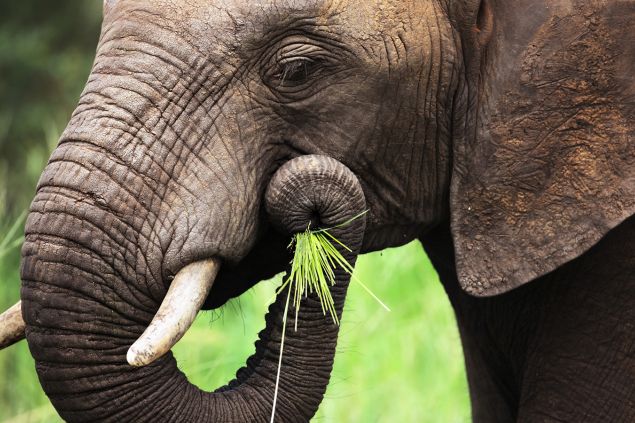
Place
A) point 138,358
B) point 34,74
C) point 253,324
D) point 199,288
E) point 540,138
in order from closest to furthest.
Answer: point 138,358 < point 199,288 < point 540,138 < point 253,324 < point 34,74

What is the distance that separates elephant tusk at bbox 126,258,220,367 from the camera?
3508 millimetres

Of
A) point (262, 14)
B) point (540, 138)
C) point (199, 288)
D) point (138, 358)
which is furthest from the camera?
point (540, 138)

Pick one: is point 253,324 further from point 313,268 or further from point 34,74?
point 313,268

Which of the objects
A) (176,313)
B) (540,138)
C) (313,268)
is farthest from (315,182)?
(540,138)

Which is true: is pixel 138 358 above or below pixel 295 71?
below

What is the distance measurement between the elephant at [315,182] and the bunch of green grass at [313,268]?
0.12 feet

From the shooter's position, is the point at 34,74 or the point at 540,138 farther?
the point at 34,74

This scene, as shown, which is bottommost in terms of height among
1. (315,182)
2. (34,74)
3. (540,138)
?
(315,182)

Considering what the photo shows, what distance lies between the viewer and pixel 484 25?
164 inches

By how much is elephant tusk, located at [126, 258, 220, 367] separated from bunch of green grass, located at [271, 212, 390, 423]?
229 mm

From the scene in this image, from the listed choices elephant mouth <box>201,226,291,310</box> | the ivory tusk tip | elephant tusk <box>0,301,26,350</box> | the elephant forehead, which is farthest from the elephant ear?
elephant tusk <box>0,301,26,350</box>

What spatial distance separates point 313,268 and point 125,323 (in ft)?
1.78

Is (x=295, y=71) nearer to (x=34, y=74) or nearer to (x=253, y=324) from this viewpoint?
(x=253, y=324)

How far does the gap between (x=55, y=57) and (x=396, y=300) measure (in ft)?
10.6
